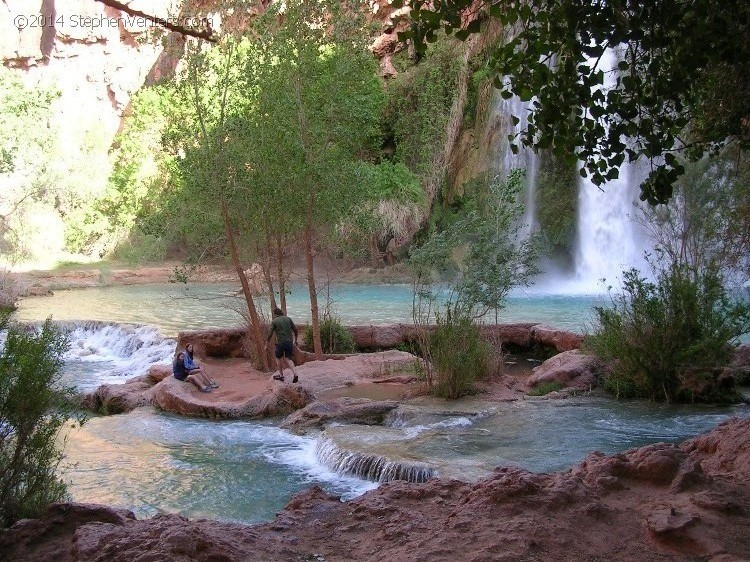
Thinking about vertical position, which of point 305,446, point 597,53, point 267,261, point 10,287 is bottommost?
point 305,446

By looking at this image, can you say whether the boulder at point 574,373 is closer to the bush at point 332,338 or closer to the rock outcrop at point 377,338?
the rock outcrop at point 377,338

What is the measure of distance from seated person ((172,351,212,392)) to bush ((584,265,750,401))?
20.2ft

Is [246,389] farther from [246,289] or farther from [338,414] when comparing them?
[338,414]

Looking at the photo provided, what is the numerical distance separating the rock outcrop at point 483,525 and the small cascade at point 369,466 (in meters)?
1.96

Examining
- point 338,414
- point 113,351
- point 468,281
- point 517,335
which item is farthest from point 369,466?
point 113,351

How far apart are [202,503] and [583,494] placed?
4367mm

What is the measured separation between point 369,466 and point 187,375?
555 cm

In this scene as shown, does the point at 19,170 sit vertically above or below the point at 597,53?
above

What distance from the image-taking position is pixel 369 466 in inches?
315

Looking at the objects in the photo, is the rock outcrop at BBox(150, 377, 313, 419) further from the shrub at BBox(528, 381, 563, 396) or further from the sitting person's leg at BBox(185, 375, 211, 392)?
the shrub at BBox(528, 381, 563, 396)

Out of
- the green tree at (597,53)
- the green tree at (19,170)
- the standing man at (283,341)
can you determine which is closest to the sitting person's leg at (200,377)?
the standing man at (283,341)

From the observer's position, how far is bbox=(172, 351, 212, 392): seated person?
41.4 feet

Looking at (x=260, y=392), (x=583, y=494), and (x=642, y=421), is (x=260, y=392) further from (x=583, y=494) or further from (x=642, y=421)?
(x=583, y=494)

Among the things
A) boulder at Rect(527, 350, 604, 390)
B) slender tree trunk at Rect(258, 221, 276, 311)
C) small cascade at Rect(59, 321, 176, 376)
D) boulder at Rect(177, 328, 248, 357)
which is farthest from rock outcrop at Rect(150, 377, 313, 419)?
small cascade at Rect(59, 321, 176, 376)
